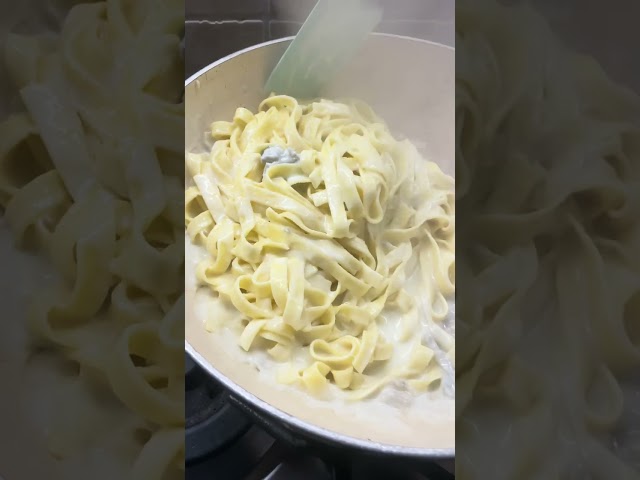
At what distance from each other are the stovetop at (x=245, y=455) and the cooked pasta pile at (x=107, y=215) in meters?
0.02

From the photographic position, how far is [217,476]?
421 millimetres

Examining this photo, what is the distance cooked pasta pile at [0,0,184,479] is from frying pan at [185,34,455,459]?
0.14 ft

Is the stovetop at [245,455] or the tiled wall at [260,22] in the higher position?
the tiled wall at [260,22]

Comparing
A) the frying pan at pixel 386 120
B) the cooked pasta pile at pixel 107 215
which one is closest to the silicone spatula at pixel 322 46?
the frying pan at pixel 386 120

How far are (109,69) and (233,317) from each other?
354 mm

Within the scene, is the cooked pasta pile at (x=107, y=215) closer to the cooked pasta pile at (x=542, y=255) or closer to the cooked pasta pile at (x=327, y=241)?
the cooked pasta pile at (x=327, y=241)

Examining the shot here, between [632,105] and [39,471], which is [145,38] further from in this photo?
[632,105]

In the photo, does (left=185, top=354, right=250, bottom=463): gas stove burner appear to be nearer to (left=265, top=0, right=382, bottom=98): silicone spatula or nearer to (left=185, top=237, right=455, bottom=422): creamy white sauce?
(left=185, top=237, right=455, bottom=422): creamy white sauce

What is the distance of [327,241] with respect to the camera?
2.37 ft

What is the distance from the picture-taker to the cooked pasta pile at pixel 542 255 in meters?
0.49

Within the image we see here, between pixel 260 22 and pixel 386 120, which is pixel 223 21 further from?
pixel 386 120

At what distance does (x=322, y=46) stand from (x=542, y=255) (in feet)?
1.11

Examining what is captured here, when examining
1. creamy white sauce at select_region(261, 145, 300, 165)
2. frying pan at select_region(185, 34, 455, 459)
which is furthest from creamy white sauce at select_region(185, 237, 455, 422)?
creamy white sauce at select_region(261, 145, 300, 165)

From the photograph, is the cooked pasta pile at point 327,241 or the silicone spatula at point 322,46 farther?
the cooked pasta pile at point 327,241
